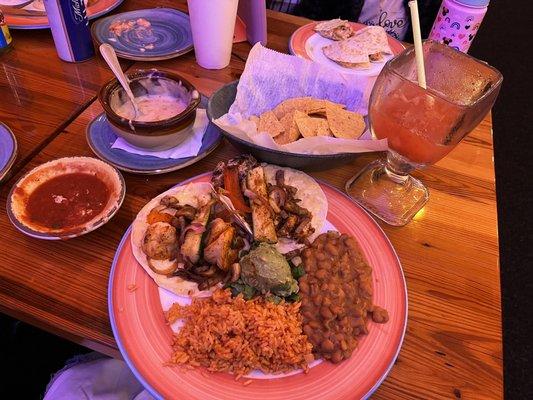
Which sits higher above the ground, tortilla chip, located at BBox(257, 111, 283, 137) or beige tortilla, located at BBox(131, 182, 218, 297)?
tortilla chip, located at BBox(257, 111, 283, 137)

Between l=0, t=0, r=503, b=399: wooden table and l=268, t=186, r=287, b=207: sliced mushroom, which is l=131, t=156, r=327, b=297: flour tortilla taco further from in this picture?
l=0, t=0, r=503, b=399: wooden table

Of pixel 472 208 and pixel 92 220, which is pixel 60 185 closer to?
pixel 92 220

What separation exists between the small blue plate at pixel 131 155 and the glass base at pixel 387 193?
20.8 inches

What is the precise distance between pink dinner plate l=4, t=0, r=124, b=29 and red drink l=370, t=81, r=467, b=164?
156 centimetres

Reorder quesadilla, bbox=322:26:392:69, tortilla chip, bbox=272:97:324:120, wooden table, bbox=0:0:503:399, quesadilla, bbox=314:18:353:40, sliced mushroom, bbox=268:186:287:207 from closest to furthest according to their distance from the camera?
wooden table, bbox=0:0:503:399, sliced mushroom, bbox=268:186:287:207, tortilla chip, bbox=272:97:324:120, quesadilla, bbox=322:26:392:69, quesadilla, bbox=314:18:353:40

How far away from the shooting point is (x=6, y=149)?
4.99 feet

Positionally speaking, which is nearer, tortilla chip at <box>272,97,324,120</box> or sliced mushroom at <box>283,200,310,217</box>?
sliced mushroom at <box>283,200,310,217</box>

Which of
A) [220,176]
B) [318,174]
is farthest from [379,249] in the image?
[220,176]

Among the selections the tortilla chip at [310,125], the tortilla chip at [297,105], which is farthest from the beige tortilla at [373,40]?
the tortilla chip at [310,125]

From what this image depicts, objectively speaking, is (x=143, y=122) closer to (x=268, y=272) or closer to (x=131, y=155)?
(x=131, y=155)

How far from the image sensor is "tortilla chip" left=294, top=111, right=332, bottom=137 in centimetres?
157

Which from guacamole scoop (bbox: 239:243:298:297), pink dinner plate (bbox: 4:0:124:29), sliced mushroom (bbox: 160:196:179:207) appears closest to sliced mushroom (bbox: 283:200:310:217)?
guacamole scoop (bbox: 239:243:298:297)

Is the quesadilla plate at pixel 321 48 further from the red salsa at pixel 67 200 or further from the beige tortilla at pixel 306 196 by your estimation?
the red salsa at pixel 67 200

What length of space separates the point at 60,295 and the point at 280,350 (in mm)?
625
